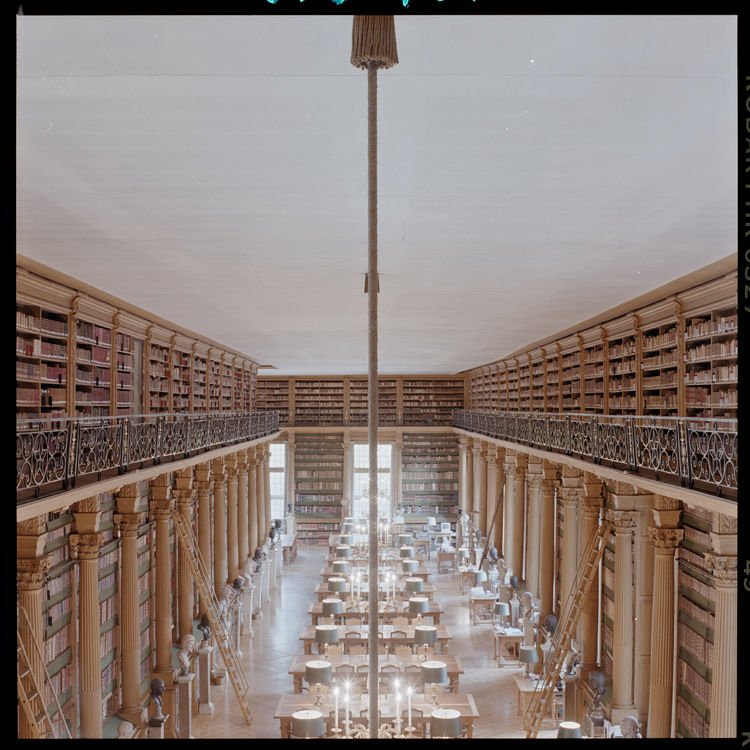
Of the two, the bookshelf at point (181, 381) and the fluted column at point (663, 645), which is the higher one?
the bookshelf at point (181, 381)

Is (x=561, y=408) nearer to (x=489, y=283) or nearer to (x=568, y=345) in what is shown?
(x=568, y=345)

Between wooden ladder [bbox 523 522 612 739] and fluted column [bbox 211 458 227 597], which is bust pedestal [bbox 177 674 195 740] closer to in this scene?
wooden ladder [bbox 523 522 612 739]

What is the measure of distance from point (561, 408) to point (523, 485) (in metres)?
2.73

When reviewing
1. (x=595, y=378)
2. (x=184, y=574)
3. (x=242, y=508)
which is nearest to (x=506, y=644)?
(x=595, y=378)

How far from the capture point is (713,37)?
2213mm

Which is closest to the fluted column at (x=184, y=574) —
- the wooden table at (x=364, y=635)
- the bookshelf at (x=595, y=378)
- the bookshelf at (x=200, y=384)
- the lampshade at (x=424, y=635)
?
the wooden table at (x=364, y=635)

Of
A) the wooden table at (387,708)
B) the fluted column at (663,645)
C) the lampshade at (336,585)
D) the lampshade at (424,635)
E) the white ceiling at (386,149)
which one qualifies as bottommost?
the wooden table at (387,708)

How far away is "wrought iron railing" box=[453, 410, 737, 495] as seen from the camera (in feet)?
14.6

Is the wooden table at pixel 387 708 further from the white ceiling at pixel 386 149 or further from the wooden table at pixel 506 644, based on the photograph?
the white ceiling at pixel 386 149

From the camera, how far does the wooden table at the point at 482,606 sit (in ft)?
42.8

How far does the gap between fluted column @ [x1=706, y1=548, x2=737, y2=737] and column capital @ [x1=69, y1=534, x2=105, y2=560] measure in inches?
217

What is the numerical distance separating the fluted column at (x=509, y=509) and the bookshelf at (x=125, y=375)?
8206 mm

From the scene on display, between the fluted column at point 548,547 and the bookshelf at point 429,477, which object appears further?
the bookshelf at point 429,477

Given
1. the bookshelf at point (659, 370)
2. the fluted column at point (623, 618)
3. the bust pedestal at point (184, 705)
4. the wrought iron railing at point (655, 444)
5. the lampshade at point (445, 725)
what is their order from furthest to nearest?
the bust pedestal at point (184, 705)
the fluted column at point (623, 618)
the bookshelf at point (659, 370)
the lampshade at point (445, 725)
the wrought iron railing at point (655, 444)
